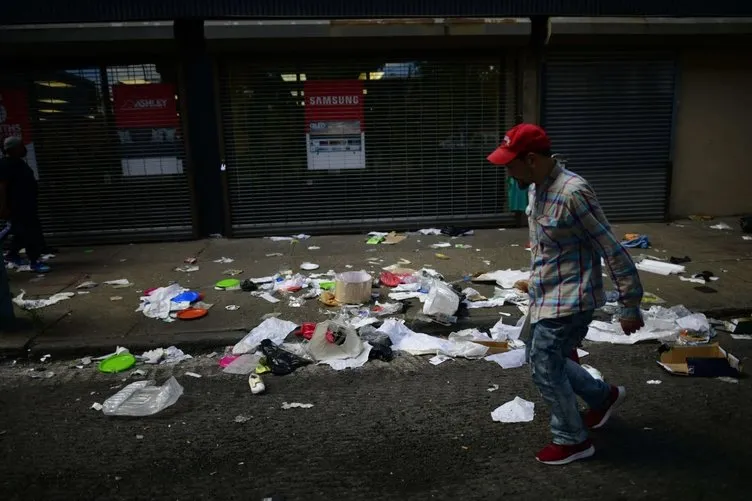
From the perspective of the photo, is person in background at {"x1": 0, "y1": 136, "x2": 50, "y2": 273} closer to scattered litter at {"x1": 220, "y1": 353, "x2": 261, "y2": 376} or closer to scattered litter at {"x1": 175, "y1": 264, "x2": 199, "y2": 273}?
scattered litter at {"x1": 175, "y1": 264, "x2": 199, "y2": 273}

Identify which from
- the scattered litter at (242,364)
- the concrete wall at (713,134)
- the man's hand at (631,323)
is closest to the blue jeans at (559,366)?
the man's hand at (631,323)

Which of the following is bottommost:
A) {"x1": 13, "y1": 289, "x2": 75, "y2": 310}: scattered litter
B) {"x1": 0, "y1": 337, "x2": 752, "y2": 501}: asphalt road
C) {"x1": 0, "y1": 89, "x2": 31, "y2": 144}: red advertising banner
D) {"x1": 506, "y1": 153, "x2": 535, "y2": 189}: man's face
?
{"x1": 0, "y1": 337, "x2": 752, "y2": 501}: asphalt road

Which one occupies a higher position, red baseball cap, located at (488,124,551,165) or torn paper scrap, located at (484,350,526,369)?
red baseball cap, located at (488,124,551,165)

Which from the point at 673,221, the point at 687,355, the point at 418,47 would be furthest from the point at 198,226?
the point at 673,221

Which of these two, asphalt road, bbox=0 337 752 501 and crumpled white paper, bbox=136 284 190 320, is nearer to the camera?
asphalt road, bbox=0 337 752 501

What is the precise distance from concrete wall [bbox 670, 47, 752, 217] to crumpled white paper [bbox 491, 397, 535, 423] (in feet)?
27.0

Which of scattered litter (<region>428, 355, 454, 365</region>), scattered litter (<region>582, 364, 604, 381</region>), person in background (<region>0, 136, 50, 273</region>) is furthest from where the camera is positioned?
person in background (<region>0, 136, 50, 273</region>)

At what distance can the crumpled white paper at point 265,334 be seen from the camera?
497cm

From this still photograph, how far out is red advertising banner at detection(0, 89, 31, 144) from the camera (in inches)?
356

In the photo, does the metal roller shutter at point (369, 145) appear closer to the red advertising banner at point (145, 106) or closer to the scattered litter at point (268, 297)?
the red advertising banner at point (145, 106)

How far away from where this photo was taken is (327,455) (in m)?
3.30

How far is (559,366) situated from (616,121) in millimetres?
8181

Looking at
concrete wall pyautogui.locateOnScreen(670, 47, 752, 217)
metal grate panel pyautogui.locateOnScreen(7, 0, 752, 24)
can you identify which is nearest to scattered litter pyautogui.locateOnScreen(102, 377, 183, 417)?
metal grate panel pyautogui.locateOnScreen(7, 0, 752, 24)

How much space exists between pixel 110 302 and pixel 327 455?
13.2 feet
